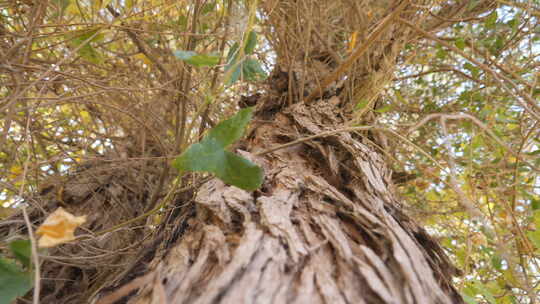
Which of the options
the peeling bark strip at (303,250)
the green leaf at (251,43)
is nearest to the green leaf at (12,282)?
the peeling bark strip at (303,250)

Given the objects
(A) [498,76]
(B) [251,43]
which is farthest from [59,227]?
(A) [498,76]

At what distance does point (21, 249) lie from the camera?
0.34 m

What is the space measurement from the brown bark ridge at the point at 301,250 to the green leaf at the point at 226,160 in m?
0.05

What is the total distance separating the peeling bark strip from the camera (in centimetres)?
31

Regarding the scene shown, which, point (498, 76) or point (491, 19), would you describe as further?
point (491, 19)

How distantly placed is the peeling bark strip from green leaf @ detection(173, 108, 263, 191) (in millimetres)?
45

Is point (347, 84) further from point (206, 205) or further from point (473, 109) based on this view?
point (473, 109)

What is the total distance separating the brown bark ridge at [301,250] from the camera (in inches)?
12.2

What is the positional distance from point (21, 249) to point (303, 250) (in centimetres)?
33

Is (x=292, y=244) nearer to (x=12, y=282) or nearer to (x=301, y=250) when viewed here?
(x=301, y=250)

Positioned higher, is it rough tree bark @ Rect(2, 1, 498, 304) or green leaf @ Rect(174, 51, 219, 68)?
green leaf @ Rect(174, 51, 219, 68)

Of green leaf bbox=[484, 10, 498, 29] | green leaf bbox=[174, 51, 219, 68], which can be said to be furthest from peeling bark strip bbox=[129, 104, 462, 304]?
green leaf bbox=[484, 10, 498, 29]

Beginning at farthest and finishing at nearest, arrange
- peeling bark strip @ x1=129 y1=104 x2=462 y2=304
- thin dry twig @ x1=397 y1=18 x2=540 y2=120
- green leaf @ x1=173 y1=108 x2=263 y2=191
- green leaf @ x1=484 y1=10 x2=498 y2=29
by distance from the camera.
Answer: green leaf @ x1=484 y1=10 x2=498 y2=29 < thin dry twig @ x1=397 y1=18 x2=540 y2=120 < green leaf @ x1=173 y1=108 x2=263 y2=191 < peeling bark strip @ x1=129 y1=104 x2=462 y2=304

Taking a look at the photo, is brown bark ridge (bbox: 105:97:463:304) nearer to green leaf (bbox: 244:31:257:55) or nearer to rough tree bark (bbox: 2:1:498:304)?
rough tree bark (bbox: 2:1:498:304)
